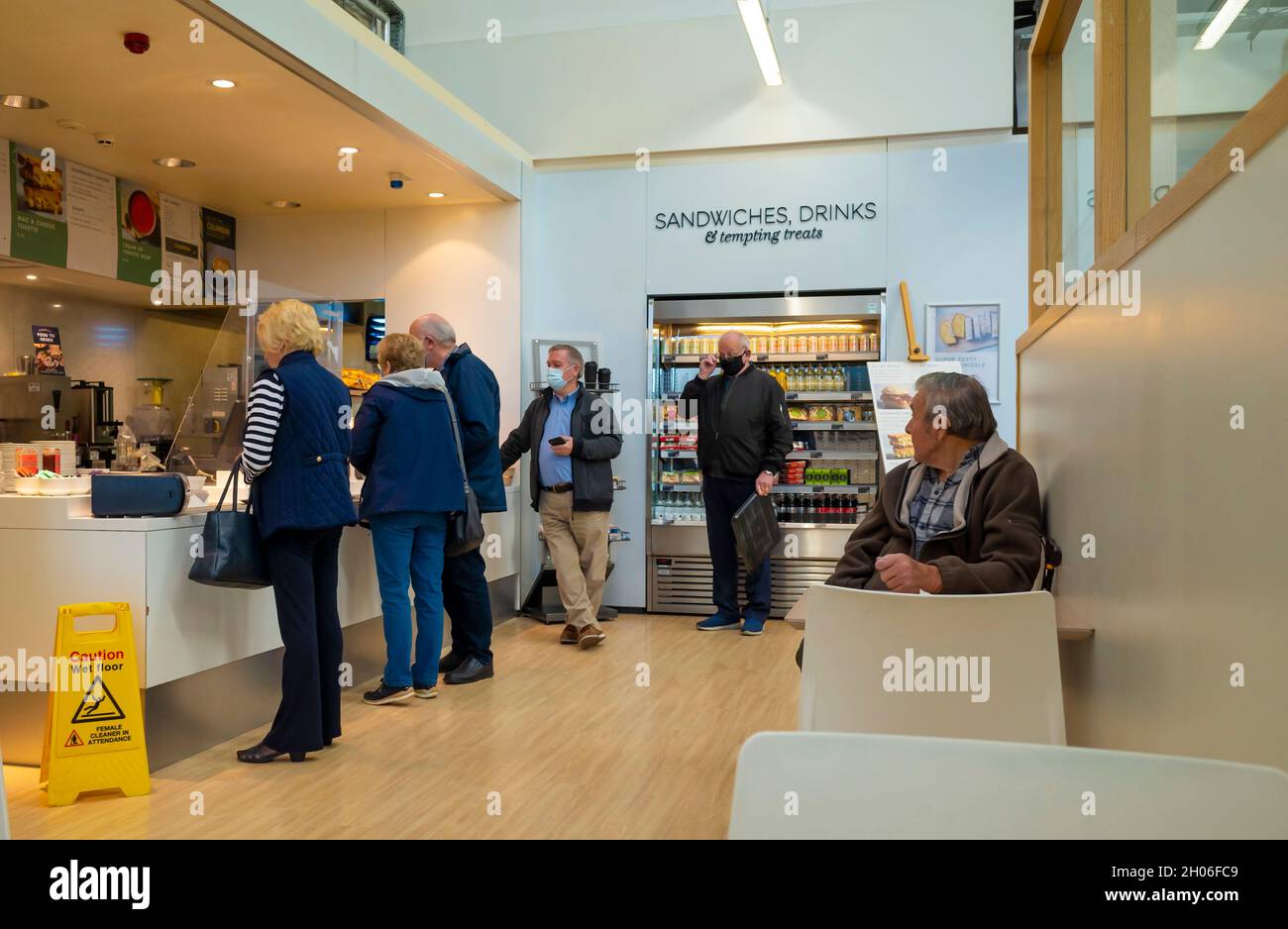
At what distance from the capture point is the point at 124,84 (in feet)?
15.6

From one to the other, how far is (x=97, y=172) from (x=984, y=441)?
18.2ft

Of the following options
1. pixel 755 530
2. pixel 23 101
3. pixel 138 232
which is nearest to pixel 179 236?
pixel 138 232

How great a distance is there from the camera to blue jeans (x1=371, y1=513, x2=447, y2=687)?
4539 millimetres

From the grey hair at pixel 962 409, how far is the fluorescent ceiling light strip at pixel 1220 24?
4.03 feet

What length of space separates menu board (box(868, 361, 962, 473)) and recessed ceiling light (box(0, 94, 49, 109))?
4.71 meters

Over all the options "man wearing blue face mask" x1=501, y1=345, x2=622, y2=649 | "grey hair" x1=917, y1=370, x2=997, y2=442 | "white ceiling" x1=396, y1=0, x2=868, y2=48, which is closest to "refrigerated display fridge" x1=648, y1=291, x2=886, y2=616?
"man wearing blue face mask" x1=501, y1=345, x2=622, y2=649

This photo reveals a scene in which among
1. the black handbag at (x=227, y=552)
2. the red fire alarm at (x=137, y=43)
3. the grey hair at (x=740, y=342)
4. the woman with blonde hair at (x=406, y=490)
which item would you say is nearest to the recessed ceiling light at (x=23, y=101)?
the red fire alarm at (x=137, y=43)

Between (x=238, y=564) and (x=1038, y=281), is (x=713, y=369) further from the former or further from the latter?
(x=238, y=564)

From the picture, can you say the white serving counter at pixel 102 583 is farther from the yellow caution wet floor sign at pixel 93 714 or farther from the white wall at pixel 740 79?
the white wall at pixel 740 79

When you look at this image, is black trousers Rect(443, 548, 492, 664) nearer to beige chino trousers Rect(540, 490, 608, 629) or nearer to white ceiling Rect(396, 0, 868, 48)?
beige chino trousers Rect(540, 490, 608, 629)

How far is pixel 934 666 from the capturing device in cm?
210

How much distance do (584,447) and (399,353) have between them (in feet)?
5.44

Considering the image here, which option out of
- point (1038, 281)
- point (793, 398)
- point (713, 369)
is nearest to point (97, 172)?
point (713, 369)

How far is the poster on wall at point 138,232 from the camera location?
21.0 ft
